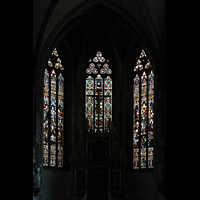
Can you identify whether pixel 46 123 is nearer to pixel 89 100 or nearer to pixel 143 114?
pixel 89 100

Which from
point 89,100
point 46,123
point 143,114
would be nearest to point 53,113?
point 46,123

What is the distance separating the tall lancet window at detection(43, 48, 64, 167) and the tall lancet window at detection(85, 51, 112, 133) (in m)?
1.21

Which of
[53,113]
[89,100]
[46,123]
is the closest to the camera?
[46,123]

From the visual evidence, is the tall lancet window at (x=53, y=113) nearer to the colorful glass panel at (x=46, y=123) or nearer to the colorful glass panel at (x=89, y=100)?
the colorful glass panel at (x=46, y=123)

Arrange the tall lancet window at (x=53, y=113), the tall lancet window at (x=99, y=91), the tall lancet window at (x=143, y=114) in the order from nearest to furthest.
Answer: the tall lancet window at (x=143, y=114)
the tall lancet window at (x=53, y=113)
the tall lancet window at (x=99, y=91)

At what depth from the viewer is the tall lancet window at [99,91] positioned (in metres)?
20.5

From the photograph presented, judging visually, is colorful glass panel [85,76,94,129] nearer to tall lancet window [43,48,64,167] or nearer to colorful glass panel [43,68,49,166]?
tall lancet window [43,48,64,167]

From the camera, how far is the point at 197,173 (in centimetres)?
312

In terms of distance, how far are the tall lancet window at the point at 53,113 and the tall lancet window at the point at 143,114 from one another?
298cm

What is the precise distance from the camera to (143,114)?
64.0ft

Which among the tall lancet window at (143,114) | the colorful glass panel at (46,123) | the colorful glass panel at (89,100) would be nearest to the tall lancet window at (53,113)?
the colorful glass panel at (46,123)

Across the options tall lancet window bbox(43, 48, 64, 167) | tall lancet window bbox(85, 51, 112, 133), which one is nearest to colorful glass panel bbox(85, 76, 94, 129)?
tall lancet window bbox(85, 51, 112, 133)

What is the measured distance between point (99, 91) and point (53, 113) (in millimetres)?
2179

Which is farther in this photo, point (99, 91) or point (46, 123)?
point (99, 91)
